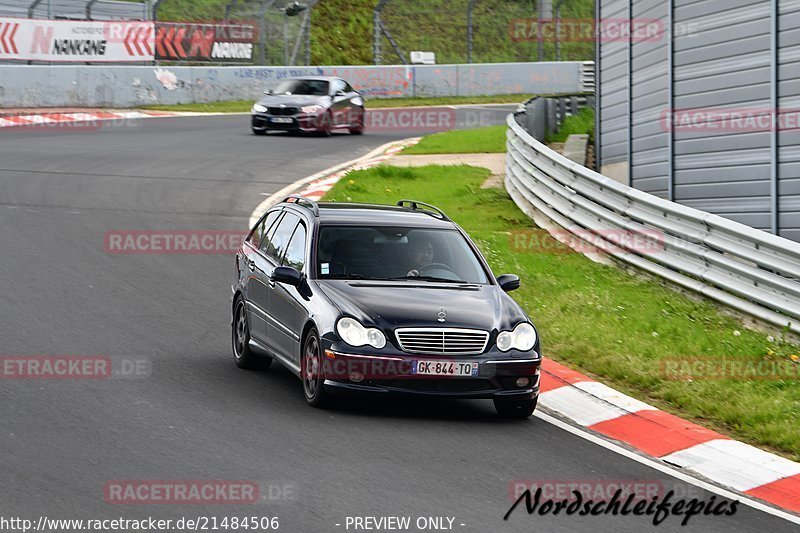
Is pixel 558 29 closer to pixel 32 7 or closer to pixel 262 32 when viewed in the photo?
pixel 262 32

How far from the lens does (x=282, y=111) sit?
→ 105 feet

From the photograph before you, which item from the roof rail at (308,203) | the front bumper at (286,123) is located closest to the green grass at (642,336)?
the roof rail at (308,203)

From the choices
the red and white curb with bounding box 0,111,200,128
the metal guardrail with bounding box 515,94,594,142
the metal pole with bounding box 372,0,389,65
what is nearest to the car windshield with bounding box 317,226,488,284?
the metal guardrail with bounding box 515,94,594,142

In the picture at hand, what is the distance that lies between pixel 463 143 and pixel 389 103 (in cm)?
1290

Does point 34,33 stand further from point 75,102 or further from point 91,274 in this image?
point 91,274

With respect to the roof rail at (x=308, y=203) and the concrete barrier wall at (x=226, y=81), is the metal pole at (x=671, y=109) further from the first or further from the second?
the concrete barrier wall at (x=226, y=81)

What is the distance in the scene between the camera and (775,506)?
8281 mm

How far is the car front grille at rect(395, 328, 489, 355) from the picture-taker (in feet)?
32.0

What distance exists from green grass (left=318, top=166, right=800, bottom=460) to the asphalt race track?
137 centimetres

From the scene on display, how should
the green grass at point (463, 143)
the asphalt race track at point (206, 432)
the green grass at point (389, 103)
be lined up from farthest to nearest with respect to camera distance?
the green grass at point (389, 103) < the green grass at point (463, 143) < the asphalt race track at point (206, 432)

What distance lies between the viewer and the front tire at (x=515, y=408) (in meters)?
10.0

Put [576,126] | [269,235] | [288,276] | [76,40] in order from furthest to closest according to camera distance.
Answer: [76,40] < [576,126] < [269,235] < [288,276]

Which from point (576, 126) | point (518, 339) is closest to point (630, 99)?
point (518, 339)

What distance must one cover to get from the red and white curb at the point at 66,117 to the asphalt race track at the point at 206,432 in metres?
16.2
